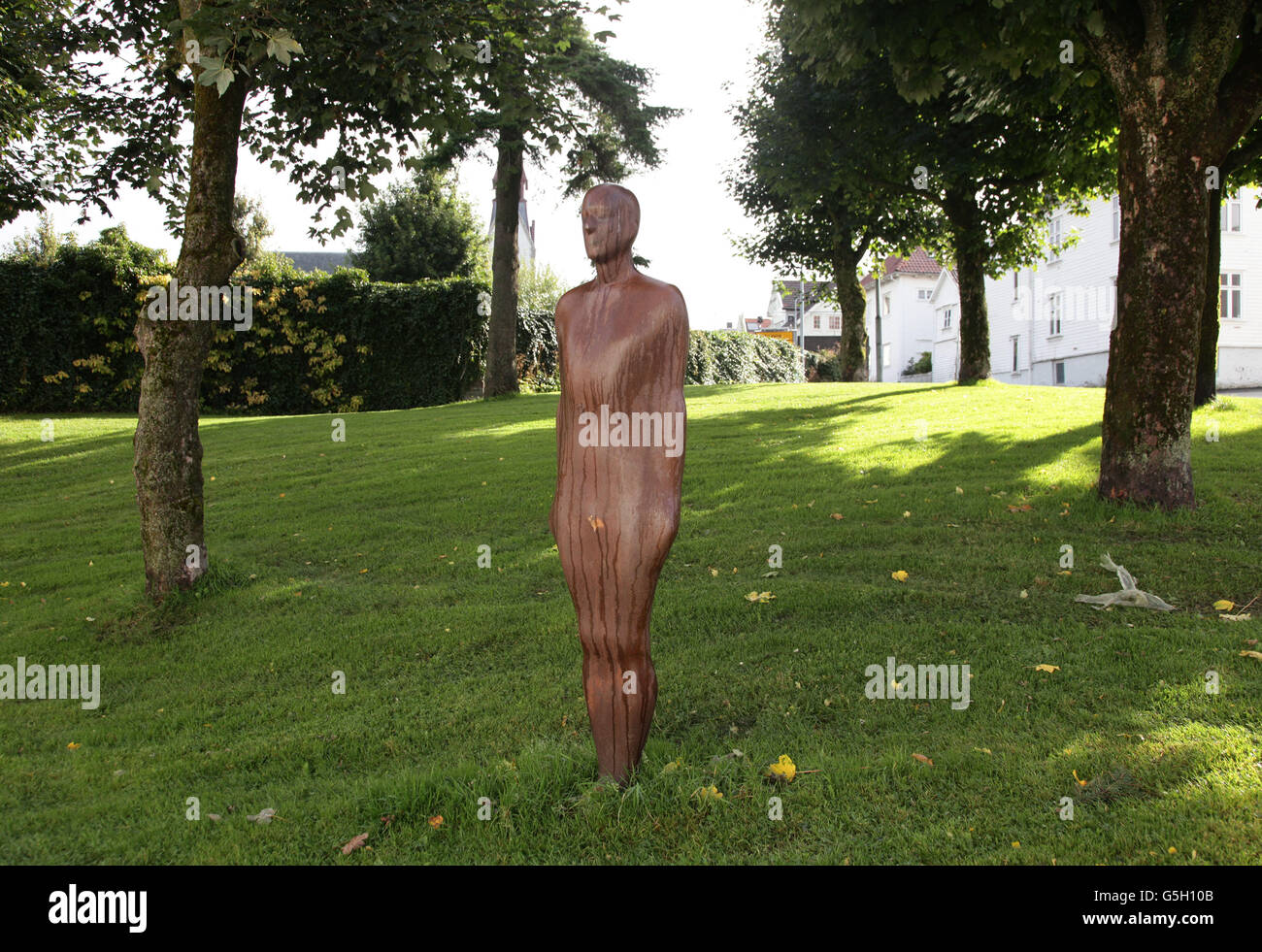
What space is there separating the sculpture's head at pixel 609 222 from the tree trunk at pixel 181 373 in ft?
17.5

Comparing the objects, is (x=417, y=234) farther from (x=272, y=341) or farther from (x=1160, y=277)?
(x=1160, y=277)

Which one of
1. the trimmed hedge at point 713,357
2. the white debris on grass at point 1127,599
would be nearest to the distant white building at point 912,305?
the trimmed hedge at point 713,357

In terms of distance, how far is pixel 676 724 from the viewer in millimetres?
5098

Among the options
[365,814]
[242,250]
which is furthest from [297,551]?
[365,814]

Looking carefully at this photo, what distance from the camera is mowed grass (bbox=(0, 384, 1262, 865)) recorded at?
3.96 meters

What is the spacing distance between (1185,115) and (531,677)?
26.4 feet

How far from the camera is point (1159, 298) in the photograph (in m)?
8.09

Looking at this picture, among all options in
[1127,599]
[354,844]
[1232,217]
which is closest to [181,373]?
[354,844]

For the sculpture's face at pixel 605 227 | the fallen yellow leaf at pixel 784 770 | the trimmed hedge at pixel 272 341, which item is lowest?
the fallen yellow leaf at pixel 784 770

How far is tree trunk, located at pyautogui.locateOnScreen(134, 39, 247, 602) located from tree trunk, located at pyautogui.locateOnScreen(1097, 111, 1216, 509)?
8.85m

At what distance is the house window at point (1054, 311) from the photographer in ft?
123

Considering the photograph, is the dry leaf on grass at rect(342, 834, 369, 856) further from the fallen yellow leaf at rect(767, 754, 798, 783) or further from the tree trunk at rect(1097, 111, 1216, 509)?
the tree trunk at rect(1097, 111, 1216, 509)

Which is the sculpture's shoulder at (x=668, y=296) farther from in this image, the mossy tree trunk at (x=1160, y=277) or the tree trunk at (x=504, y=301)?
the tree trunk at (x=504, y=301)
